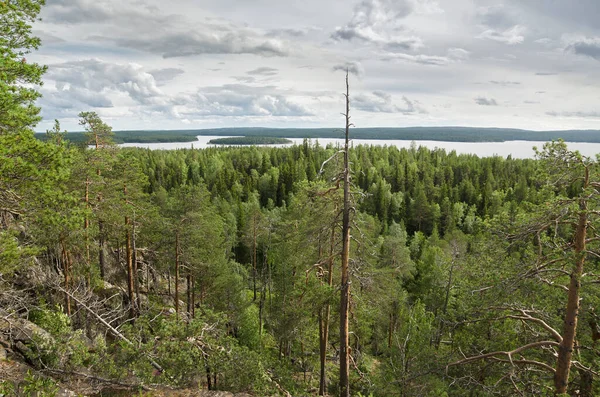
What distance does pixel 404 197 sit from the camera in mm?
65625

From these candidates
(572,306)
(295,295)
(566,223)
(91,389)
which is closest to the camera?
(566,223)

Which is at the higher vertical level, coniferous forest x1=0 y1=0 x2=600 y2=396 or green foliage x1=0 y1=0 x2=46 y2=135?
green foliage x1=0 y1=0 x2=46 y2=135

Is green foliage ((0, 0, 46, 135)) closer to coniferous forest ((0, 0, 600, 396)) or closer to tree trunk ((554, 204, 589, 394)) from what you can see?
coniferous forest ((0, 0, 600, 396))

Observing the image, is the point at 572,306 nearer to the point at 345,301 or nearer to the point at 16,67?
the point at 345,301

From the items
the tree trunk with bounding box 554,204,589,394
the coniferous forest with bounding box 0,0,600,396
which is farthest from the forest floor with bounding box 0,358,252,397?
the tree trunk with bounding box 554,204,589,394

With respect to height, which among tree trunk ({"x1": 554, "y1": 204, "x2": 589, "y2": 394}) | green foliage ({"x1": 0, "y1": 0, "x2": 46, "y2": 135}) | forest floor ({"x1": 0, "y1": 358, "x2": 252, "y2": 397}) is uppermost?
green foliage ({"x1": 0, "y1": 0, "x2": 46, "y2": 135})

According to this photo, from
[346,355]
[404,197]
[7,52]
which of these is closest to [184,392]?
[346,355]

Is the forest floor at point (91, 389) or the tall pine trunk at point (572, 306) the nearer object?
the tall pine trunk at point (572, 306)

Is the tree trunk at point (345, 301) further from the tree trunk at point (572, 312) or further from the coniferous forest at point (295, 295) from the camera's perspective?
the tree trunk at point (572, 312)

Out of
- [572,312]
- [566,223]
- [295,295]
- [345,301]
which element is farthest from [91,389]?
[566,223]

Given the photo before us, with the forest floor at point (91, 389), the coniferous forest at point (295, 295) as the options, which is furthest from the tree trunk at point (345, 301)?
the forest floor at point (91, 389)

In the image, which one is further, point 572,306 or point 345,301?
point 345,301

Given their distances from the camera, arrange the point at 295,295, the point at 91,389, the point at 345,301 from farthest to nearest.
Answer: the point at 295,295, the point at 345,301, the point at 91,389

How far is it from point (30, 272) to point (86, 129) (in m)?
6.22
